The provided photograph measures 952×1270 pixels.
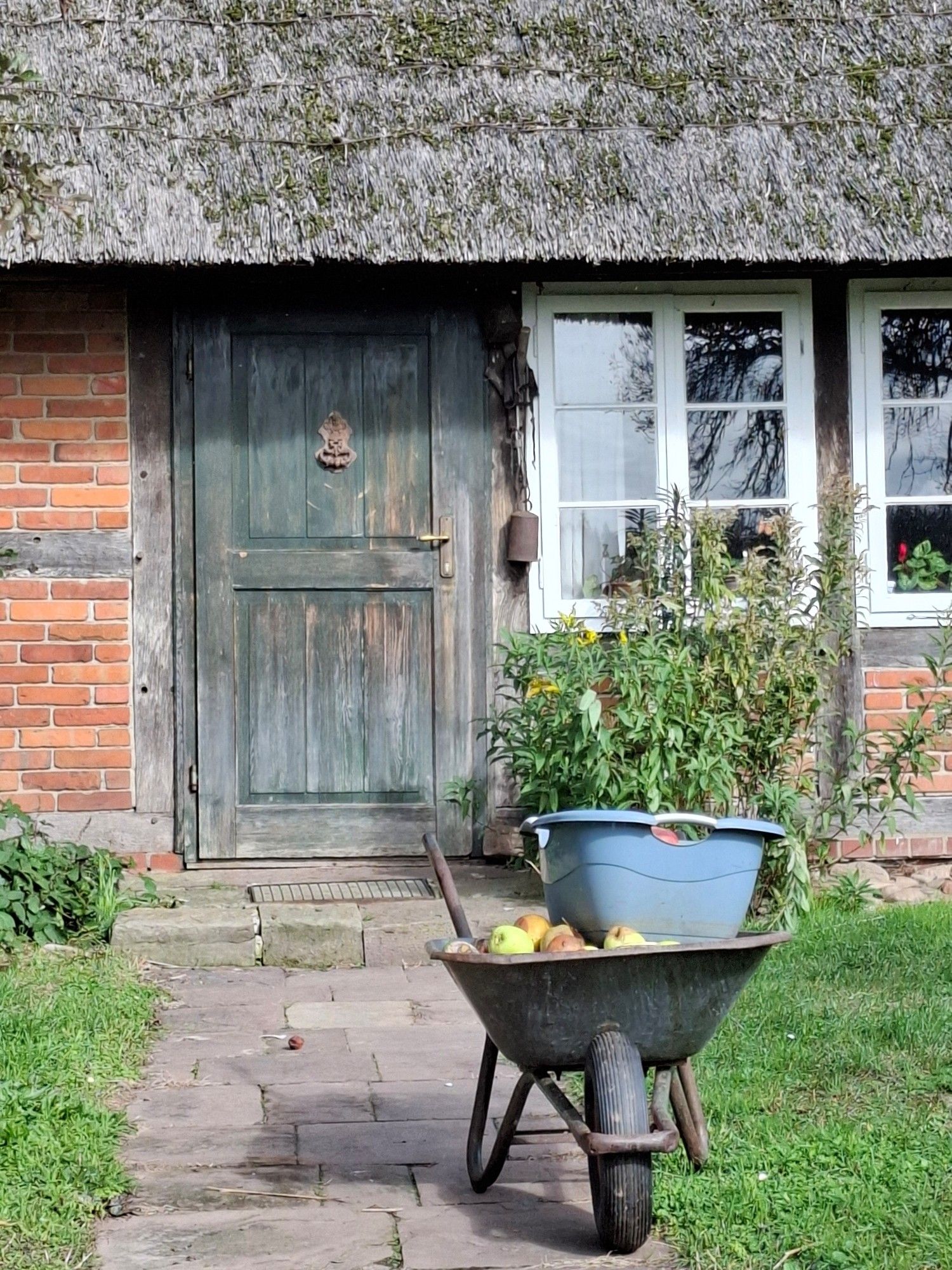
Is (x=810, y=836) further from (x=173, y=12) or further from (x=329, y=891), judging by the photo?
(x=173, y=12)

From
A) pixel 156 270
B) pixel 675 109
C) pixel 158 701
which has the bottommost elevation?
pixel 158 701

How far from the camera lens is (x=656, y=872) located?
9.91ft

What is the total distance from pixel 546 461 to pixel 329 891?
1.98 meters

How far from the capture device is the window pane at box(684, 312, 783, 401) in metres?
6.31

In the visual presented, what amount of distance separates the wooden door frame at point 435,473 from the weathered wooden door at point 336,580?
0.01m

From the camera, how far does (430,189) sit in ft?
18.7

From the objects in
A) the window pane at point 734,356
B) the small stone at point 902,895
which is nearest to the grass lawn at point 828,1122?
the small stone at point 902,895

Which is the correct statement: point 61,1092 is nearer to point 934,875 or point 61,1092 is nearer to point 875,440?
point 934,875

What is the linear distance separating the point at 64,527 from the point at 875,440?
3.38m


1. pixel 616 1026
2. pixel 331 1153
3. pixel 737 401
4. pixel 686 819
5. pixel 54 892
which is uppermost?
Result: pixel 737 401

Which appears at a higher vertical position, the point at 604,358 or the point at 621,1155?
the point at 604,358

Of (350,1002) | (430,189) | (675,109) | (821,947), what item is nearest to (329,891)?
(350,1002)

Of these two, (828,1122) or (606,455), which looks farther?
(606,455)

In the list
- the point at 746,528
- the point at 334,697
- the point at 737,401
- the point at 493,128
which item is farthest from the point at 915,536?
the point at 334,697
